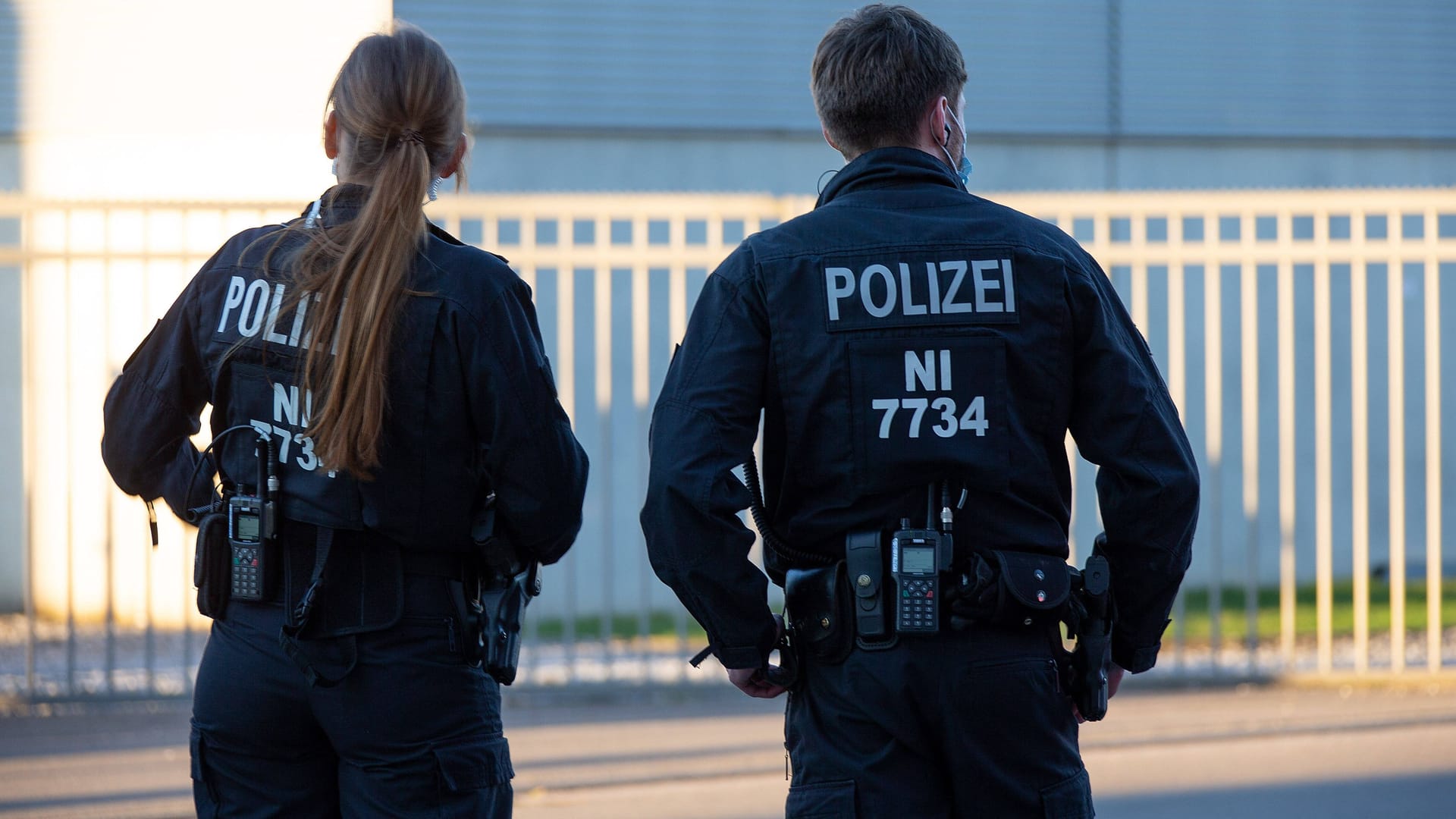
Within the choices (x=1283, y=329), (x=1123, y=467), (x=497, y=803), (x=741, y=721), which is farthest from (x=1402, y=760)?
(x=497, y=803)

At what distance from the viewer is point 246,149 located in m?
7.92

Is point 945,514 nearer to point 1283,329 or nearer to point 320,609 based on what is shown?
point 320,609

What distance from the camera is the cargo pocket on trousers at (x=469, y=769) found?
2.11m

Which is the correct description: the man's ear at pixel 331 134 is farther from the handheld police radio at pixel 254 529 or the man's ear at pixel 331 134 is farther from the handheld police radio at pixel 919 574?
the handheld police radio at pixel 919 574

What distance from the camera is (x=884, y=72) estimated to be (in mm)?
2195

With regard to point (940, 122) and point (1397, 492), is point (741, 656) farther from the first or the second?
point (1397, 492)

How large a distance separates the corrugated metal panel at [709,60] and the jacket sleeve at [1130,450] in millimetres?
6869

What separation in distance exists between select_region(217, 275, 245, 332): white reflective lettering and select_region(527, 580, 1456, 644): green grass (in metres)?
4.91

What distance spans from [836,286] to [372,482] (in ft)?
2.52

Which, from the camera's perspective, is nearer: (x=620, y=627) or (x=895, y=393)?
(x=895, y=393)

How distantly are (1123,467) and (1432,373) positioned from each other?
4.44 m

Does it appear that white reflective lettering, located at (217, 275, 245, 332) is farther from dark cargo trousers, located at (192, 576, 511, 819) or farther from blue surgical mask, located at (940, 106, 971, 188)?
blue surgical mask, located at (940, 106, 971, 188)

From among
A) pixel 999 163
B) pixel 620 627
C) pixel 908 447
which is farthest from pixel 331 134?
pixel 999 163

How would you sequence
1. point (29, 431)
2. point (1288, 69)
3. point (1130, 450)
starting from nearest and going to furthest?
point (1130, 450)
point (29, 431)
point (1288, 69)
